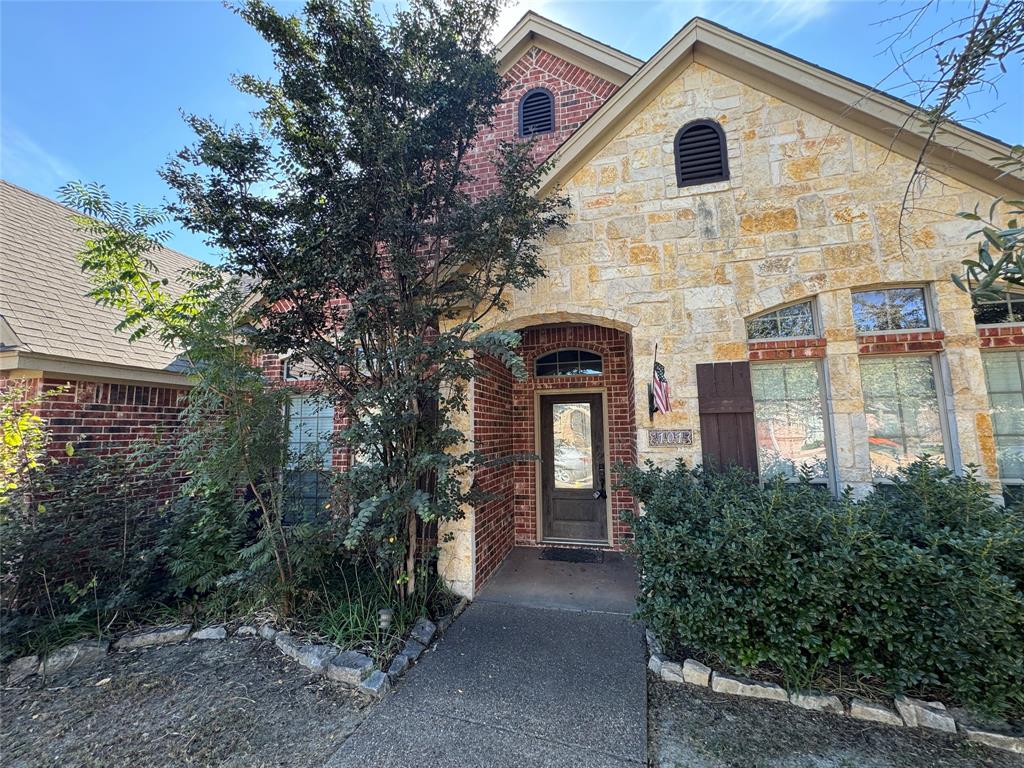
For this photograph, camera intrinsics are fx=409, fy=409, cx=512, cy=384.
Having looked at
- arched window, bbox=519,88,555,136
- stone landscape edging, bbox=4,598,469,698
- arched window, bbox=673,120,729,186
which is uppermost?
arched window, bbox=519,88,555,136

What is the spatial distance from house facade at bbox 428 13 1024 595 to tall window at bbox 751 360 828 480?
0.05 feet

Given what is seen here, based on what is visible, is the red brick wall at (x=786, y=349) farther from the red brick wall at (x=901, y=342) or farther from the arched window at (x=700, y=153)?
the arched window at (x=700, y=153)

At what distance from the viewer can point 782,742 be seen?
2498 mm

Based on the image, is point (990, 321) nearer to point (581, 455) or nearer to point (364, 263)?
point (581, 455)

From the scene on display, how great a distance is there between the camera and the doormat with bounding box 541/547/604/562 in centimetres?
566

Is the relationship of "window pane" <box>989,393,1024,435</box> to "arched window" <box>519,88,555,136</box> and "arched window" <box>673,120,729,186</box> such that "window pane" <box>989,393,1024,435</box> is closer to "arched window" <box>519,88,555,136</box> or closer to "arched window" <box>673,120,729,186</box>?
"arched window" <box>673,120,729,186</box>

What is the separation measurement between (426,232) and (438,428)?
192 cm

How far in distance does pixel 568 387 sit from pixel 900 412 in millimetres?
3822

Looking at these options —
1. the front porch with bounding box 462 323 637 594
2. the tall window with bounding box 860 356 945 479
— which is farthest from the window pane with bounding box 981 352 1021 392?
the front porch with bounding box 462 323 637 594

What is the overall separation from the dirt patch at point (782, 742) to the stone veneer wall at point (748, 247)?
1.99 meters

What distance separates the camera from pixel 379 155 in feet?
11.7

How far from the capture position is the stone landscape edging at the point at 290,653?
3203 mm

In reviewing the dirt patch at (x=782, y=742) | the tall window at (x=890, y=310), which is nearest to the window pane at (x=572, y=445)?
the tall window at (x=890, y=310)

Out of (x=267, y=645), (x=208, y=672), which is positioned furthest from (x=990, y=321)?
(x=208, y=672)
